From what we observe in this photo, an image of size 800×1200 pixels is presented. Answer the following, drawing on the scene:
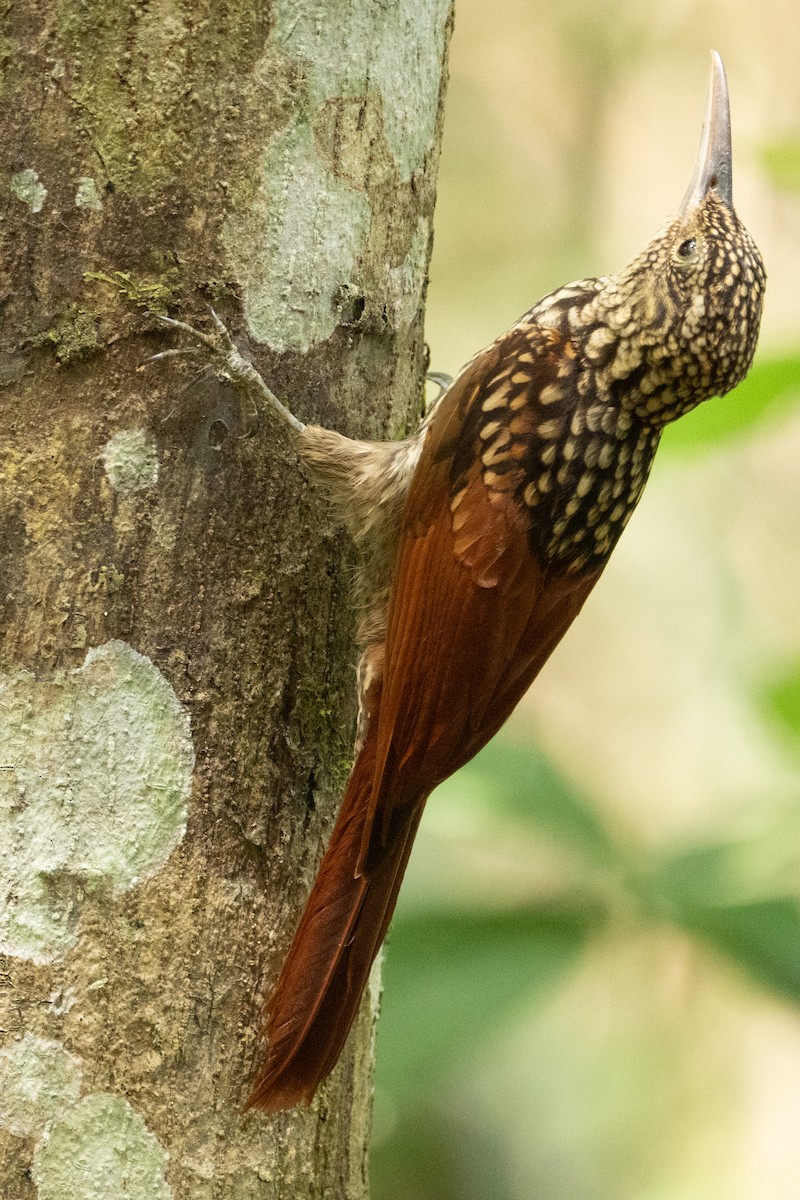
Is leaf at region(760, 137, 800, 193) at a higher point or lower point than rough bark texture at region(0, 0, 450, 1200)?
higher

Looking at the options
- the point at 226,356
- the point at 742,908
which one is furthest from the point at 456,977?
the point at 226,356

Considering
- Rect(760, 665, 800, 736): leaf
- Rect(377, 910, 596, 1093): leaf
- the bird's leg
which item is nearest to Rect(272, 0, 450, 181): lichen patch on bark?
the bird's leg

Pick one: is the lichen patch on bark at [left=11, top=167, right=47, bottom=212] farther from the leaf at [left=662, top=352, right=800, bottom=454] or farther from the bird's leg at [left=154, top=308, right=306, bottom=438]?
the leaf at [left=662, top=352, right=800, bottom=454]

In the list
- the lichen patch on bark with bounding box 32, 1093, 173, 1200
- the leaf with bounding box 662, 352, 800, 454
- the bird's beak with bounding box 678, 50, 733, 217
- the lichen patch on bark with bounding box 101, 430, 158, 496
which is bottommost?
the lichen patch on bark with bounding box 32, 1093, 173, 1200

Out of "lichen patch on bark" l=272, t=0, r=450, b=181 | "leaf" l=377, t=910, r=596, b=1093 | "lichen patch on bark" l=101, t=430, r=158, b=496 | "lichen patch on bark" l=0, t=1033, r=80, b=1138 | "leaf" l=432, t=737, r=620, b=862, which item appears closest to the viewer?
"lichen patch on bark" l=0, t=1033, r=80, b=1138

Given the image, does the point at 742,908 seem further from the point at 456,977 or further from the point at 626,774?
the point at 626,774

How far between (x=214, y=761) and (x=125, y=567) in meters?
0.27

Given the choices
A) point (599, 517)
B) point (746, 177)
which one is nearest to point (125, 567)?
point (599, 517)

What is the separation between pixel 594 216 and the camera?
496 centimetres

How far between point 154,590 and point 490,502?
56 centimetres

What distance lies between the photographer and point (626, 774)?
4.48 m

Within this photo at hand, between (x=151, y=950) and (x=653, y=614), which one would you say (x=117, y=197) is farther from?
(x=653, y=614)

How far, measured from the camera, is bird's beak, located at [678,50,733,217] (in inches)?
80.3

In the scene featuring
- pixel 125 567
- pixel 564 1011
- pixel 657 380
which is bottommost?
pixel 125 567
